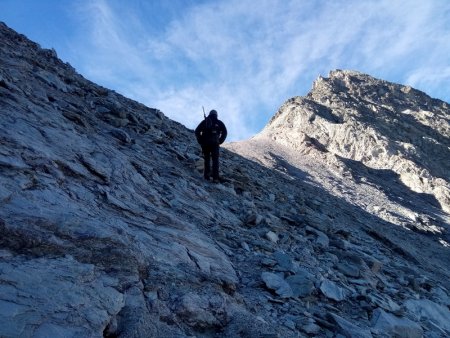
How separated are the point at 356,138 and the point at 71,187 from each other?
43166 millimetres

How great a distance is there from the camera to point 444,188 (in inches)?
1586

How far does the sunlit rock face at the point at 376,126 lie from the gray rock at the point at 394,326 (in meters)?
34.9

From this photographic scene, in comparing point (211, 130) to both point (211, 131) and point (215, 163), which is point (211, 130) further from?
point (215, 163)

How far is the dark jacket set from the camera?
12.9m

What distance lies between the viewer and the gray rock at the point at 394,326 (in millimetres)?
6941

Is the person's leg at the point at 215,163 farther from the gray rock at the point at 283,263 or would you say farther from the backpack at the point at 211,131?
the gray rock at the point at 283,263

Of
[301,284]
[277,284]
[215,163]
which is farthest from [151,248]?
[215,163]

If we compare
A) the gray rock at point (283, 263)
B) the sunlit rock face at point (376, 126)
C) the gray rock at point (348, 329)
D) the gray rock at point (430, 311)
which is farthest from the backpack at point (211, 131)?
the sunlit rock face at point (376, 126)

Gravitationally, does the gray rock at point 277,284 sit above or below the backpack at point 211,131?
below

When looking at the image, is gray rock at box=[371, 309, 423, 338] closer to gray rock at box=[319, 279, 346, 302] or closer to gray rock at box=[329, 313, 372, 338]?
gray rock at box=[329, 313, 372, 338]

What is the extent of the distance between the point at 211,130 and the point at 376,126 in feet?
139

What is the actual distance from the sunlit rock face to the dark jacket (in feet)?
103

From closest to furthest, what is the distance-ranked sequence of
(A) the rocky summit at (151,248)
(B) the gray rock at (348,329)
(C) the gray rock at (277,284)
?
(A) the rocky summit at (151,248)
(B) the gray rock at (348,329)
(C) the gray rock at (277,284)

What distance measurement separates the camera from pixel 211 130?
12922 millimetres
